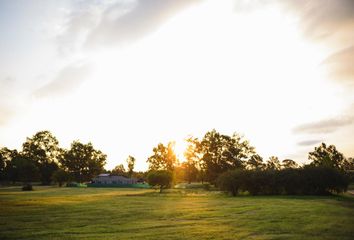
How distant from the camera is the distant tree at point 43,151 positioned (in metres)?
142

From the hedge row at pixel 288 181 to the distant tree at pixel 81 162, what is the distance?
103 meters

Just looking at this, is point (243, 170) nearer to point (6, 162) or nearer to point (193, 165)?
point (193, 165)

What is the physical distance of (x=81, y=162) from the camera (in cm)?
14875

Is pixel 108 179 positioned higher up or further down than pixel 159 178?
higher up

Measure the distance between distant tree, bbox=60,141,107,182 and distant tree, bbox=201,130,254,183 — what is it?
227ft

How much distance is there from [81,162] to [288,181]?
113 meters

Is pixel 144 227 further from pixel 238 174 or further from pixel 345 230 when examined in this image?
pixel 238 174

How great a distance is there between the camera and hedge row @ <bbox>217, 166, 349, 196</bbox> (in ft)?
175

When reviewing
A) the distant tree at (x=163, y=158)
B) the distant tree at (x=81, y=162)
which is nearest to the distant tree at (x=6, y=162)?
the distant tree at (x=81, y=162)

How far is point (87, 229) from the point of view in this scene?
18812 mm

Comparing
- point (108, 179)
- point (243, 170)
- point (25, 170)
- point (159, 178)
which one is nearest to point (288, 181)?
point (243, 170)

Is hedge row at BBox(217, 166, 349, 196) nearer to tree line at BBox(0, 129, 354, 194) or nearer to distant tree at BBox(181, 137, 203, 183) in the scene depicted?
tree line at BBox(0, 129, 354, 194)

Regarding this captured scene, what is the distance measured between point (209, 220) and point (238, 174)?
36.5 metres

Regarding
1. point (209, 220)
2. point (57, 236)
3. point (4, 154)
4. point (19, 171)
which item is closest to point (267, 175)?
point (209, 220)
